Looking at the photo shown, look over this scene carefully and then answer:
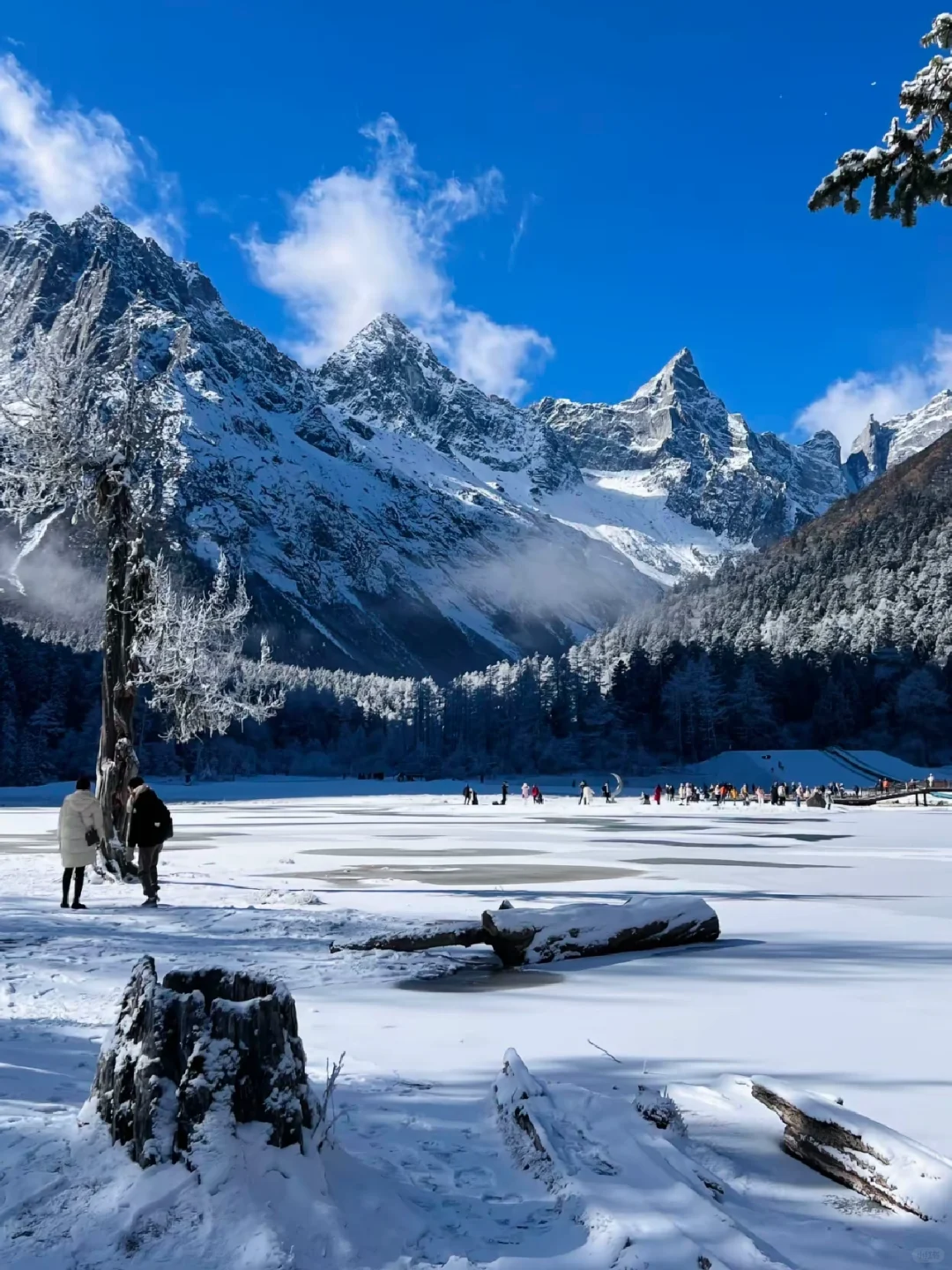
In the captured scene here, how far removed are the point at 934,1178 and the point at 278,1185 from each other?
2.37m

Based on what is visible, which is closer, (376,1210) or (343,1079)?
(376,1210)

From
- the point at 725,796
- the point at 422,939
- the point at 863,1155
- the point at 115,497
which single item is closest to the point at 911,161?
the point at 863,1155

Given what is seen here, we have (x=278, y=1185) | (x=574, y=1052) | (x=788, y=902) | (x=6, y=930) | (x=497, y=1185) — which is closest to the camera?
(x=278, y=1185)

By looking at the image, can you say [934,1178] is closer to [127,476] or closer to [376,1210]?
[376,1210]

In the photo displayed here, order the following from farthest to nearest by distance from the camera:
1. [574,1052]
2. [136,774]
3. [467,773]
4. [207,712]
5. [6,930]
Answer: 1. [467,773]
2. [207,712]
3. [136,774]
4. [6,930]
5. [574,1052]

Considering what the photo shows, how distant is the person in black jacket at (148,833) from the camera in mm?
12711

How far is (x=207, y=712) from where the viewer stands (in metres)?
18.7

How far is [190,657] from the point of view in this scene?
57.0 feet

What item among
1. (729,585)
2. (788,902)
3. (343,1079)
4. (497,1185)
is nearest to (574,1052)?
(343,1079)

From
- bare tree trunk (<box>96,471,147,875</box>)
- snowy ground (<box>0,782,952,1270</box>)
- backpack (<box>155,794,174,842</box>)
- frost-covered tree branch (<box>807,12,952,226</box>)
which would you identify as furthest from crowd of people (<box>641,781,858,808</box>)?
frost-covered tree branch (<box>807,12,952,226</box>)

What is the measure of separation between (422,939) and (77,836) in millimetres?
5211

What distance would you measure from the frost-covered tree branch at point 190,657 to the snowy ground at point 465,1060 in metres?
3.87

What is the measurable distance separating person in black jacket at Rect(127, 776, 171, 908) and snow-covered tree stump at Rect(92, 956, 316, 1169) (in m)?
9.30

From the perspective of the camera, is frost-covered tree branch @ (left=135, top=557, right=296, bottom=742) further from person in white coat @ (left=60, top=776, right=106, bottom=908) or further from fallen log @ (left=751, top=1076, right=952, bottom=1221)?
fallen log @ (left=751, top=1076, right=952, bottom=1221)
